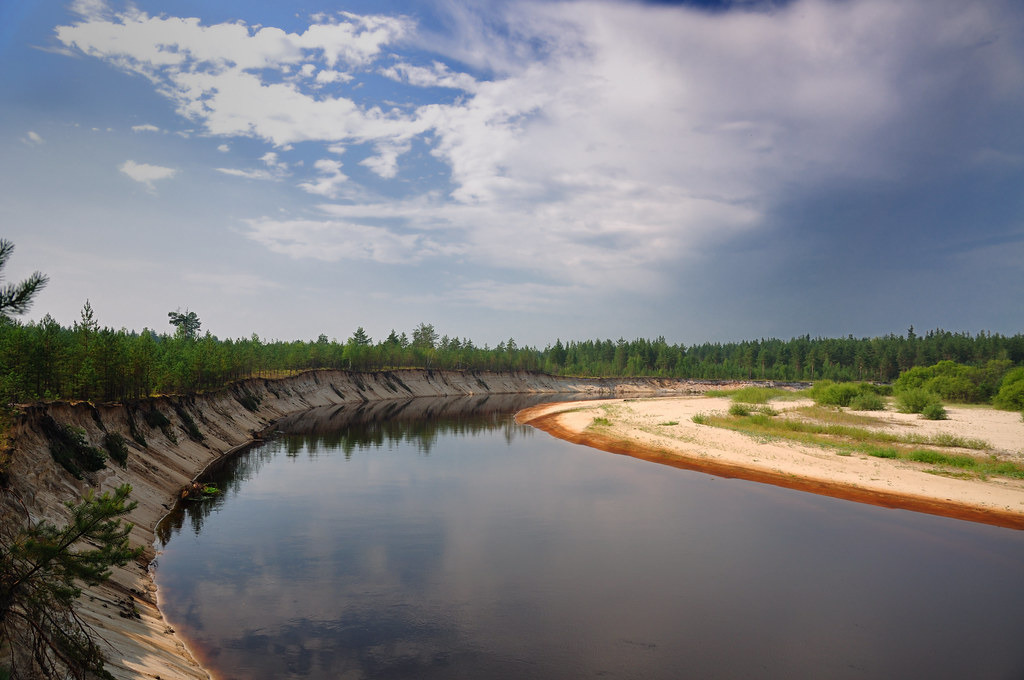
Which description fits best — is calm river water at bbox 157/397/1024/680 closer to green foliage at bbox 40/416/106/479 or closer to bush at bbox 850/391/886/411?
green foliage at bbox 40/416/106/479

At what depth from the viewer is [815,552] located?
27.6 meters

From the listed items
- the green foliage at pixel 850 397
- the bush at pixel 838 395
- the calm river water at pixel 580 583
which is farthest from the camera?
the bush at pixel 838 395

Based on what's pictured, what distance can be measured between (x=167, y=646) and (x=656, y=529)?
79.4ft

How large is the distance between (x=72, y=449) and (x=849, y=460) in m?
56.2

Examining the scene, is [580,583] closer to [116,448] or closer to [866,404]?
[116,448]

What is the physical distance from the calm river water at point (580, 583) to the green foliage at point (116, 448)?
4.89 m

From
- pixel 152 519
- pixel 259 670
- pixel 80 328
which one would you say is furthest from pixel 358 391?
pixel 259 670

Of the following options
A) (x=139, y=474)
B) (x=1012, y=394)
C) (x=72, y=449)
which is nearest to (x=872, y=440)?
(x=1012, y=394)

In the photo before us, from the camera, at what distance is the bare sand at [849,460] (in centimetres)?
3528

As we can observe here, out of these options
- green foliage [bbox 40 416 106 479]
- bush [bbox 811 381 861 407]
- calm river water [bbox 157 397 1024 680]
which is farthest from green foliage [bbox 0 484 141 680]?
bush [bbox 811 381 861 407]

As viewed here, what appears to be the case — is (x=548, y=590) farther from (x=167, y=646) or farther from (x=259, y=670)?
(x=167, y=646)

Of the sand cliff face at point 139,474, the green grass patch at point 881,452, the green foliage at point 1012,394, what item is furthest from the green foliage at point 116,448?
the green foliage at point 1012,394

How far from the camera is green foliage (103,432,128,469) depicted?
3126 centimetres

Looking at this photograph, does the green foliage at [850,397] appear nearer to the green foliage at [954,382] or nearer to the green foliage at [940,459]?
the green foliage at [954,382]
